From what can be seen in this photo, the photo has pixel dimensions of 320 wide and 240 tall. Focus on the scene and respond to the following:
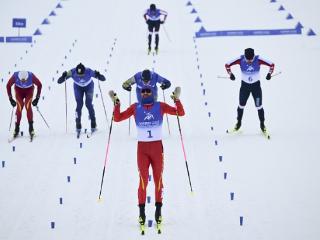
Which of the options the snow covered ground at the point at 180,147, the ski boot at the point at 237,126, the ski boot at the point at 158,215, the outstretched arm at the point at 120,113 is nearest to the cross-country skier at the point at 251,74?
the ski boot at the point at 237,126

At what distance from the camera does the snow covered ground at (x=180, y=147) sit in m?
9.03

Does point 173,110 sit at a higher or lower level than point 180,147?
higher

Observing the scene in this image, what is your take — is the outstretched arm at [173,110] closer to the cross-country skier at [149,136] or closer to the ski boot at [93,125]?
the cross-country skier at [149,136]

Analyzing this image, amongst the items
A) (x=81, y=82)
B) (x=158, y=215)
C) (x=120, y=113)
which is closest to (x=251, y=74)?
(x=81, y=82)

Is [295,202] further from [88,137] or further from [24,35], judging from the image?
[24,35]

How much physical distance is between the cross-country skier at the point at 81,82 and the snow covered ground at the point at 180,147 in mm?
505

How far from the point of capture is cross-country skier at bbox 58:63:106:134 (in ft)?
41.5

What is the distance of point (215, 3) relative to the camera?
2531 centimetres

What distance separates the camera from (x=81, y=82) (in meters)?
12.8

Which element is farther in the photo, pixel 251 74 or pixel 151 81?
pixel 251 74

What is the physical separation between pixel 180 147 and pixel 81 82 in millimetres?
2411

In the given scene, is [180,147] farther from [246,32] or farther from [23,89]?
[246,32]

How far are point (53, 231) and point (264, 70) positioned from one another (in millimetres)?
9973

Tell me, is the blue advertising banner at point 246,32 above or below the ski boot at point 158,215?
above
